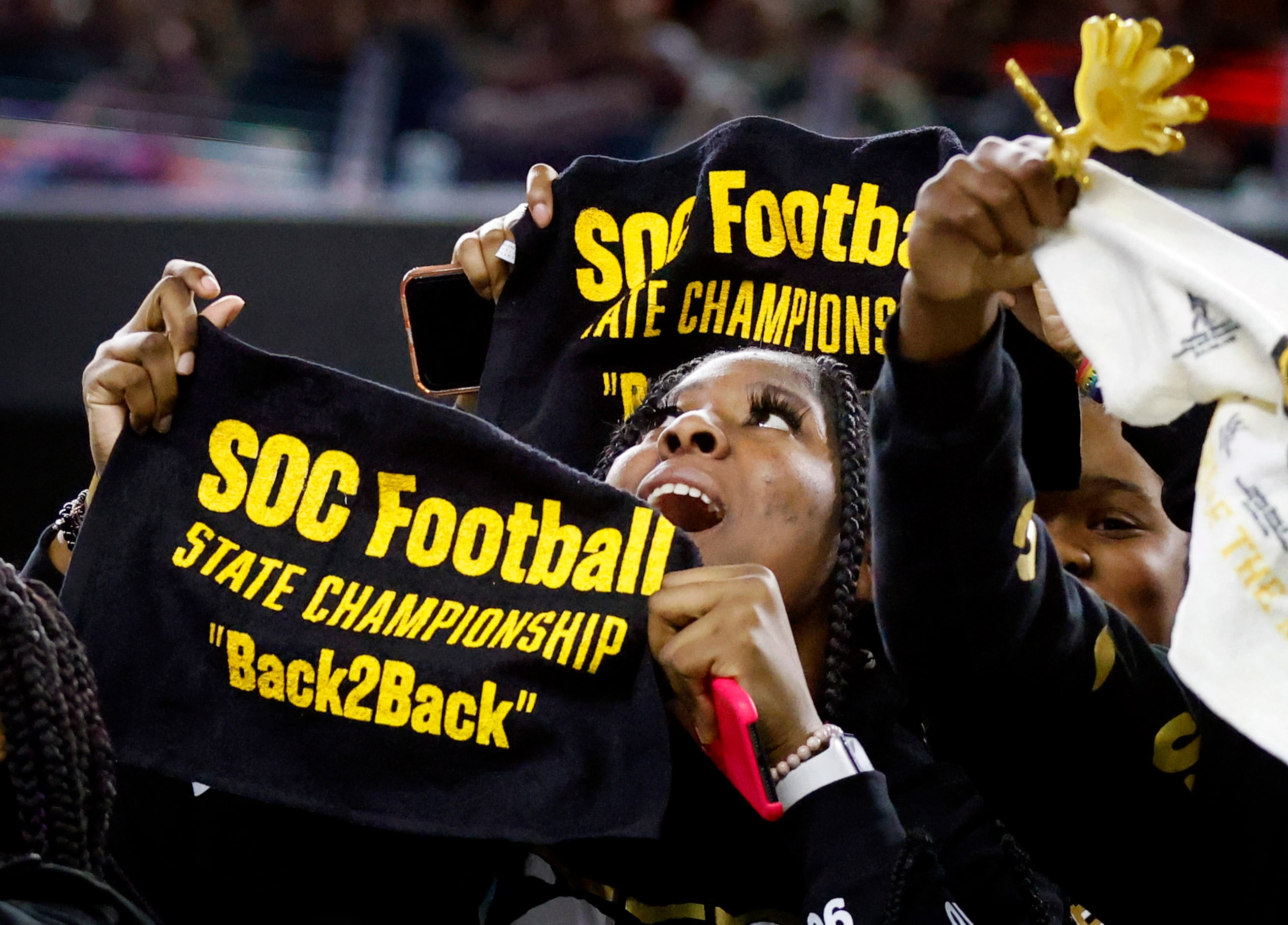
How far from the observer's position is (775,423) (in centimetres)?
128

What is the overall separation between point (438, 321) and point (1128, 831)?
76cm

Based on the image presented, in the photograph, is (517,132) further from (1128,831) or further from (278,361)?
(1128,831)

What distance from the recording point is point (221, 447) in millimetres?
1182

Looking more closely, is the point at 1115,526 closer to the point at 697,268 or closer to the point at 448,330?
the point at 697,268

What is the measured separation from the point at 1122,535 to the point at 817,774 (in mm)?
515

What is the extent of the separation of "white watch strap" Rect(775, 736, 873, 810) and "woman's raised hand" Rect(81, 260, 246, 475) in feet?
1.70

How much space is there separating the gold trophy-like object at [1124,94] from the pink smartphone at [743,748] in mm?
374

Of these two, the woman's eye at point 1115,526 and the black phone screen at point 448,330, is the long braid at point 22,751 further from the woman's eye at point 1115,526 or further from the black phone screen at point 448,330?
the woman's eye at point 1115,526

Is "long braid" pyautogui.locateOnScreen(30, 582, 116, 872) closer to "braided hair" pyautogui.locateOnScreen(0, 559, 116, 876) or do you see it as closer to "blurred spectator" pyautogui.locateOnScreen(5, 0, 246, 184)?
"braided hair" pyautogui.locateOnScreen(0, 559, 116, 876)

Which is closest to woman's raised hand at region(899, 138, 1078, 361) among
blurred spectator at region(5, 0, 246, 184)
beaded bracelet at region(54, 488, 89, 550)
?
beaded bracelet at region(54, 488, 89, 550)

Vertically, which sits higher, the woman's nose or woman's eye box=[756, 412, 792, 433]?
woman's eye box=[756, 412, 792, 433]

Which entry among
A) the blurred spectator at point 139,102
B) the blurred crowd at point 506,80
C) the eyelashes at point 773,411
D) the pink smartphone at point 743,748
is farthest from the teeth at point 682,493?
the blurred spectator at point 139,102

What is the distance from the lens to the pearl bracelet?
3.42 ft

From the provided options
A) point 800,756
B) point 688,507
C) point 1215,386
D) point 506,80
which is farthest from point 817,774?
point 506,80
